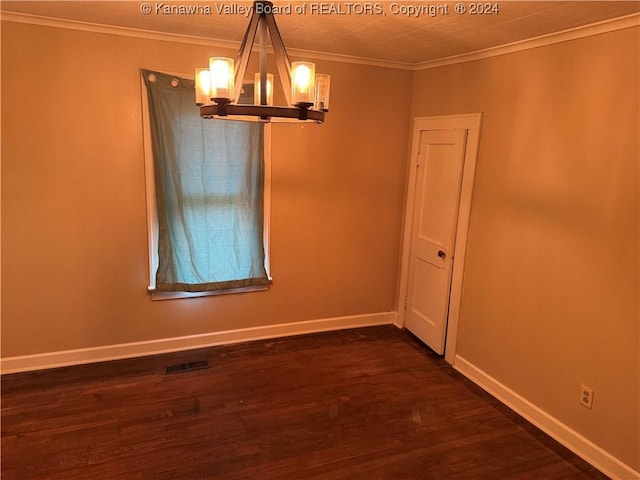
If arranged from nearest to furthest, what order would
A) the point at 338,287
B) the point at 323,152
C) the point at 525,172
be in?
the point at 525,172
the point at 323,152
the point at 338,287

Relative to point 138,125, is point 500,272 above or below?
below

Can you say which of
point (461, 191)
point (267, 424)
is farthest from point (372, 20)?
point (267, 424)

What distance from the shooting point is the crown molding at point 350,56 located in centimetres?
234

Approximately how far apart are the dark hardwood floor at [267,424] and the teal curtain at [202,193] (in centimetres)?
71

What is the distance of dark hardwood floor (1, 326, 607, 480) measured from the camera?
2387mm

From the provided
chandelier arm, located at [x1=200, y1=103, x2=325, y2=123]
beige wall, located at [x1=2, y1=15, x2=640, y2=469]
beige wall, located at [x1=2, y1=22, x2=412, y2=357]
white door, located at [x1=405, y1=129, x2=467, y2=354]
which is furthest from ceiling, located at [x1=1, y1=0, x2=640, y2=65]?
chandelier arm, located at [x1=200, y1=103, x2=325, y2=123]

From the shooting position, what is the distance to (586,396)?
2.52 meters

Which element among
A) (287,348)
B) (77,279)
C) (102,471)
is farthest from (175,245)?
(102,471)

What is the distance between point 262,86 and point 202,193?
5.76 ft

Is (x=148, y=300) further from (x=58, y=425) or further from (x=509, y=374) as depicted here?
(x=509, y=374)

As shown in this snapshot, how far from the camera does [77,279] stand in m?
3.24

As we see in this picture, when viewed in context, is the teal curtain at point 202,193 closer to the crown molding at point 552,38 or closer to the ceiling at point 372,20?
the ceiling at point 372,20

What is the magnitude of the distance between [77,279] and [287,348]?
5.75 ft

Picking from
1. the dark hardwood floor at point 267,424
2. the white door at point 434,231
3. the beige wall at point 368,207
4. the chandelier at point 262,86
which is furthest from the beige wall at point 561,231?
the chandelier at point 262,86
